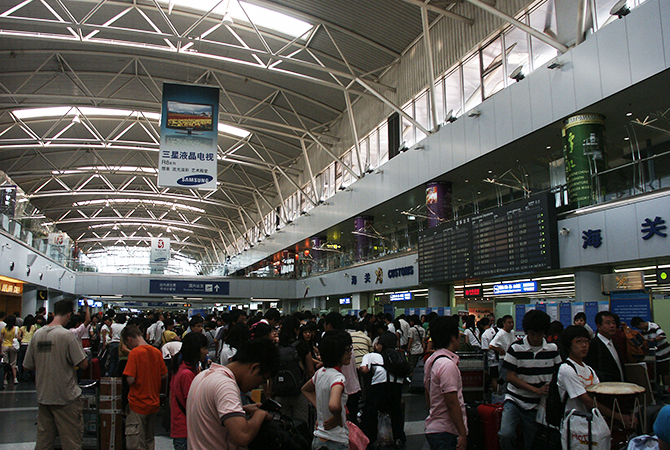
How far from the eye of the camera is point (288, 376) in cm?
557

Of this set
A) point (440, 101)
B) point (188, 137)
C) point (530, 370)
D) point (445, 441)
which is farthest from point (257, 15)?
point (445, 441)

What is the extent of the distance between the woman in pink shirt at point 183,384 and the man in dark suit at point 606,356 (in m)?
4.03

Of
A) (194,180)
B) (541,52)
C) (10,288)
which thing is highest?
(541,52)

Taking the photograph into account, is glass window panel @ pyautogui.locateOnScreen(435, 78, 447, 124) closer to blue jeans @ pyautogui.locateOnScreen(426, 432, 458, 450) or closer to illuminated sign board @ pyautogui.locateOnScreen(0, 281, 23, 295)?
blue jeans @ pyautogui.locateOnScreen(426, 432, 458, 450)

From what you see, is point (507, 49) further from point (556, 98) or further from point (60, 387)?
point (60, 387)

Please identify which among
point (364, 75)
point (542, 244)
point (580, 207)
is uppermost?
point (364, 75)

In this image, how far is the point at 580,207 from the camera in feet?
39.2

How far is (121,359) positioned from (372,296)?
20.0 meters

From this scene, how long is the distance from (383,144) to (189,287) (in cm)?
1914

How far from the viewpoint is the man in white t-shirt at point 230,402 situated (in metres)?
2.50

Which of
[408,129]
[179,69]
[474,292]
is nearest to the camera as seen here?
[474,292]

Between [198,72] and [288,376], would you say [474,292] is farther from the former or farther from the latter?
[198,72]

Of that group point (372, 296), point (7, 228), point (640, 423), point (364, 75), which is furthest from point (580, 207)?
→ point (7, 228)

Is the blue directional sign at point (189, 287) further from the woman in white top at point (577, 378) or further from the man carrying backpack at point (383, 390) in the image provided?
the woman in white top at point (577, 378)
